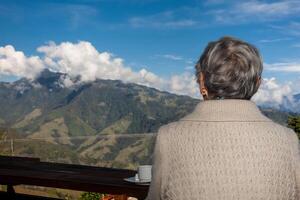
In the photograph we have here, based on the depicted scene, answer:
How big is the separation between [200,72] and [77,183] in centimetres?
174

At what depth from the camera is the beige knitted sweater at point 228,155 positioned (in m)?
1.63

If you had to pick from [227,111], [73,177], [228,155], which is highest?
[227,111]

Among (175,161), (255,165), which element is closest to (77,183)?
(175,161)

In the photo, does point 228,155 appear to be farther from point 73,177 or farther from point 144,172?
point 73,177

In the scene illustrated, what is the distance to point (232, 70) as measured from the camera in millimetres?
1694

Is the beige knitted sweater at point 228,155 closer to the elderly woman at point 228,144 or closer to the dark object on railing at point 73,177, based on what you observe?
the elderly woman at point 228,144

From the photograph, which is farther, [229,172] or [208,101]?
[208,101]

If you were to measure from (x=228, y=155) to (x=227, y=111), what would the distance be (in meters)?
0.17

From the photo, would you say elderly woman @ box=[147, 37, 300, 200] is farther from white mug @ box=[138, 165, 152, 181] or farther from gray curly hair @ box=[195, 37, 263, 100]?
white mug @ box=[138, 165, 152, 181]

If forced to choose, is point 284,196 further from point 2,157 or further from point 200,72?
point 2,157

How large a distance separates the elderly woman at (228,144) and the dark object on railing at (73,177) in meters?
1.23

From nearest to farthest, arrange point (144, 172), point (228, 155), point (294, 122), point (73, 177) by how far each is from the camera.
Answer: point (228, 155) → point (144, 172) → point (73, 177) → point (294, 122)

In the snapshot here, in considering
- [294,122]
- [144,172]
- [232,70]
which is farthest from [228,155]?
[294,122]

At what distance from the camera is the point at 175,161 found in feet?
5.65
